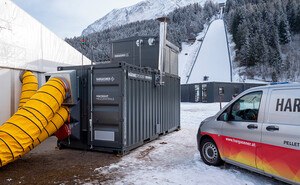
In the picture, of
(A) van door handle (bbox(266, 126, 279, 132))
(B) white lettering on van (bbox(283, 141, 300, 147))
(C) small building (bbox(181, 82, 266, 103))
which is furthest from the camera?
(C) small building (bbox(181, 82, 266, 103))

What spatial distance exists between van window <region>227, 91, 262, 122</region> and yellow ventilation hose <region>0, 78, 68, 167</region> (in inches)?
171

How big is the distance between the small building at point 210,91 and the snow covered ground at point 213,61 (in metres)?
15.5

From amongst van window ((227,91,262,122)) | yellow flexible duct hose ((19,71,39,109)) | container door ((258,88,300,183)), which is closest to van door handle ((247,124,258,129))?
van window ((227,91,262,122))

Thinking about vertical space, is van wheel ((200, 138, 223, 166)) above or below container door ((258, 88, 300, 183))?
below

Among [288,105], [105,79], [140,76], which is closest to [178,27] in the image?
[140,76]

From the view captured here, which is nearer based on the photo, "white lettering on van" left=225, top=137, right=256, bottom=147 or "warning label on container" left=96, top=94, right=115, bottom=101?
"white lettering on van" left=225, top=137, right=256, bottom=147

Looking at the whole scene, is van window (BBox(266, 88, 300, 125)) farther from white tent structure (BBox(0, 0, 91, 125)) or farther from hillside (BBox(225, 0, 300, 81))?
hillside (BBox(225, 0, 300, 81))

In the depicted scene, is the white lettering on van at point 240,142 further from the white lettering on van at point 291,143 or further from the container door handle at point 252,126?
the white lettering on van at point 291,143

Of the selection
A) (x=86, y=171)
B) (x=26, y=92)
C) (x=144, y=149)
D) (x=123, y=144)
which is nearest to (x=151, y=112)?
(x=144, y=149)

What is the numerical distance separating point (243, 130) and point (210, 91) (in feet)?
104

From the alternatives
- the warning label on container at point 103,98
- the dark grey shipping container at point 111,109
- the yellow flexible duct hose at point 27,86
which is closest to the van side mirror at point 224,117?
the dark grey shipping container at point 111,109

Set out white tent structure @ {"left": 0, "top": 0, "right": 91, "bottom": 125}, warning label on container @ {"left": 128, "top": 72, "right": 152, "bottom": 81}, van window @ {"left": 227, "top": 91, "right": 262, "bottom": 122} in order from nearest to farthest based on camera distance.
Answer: van window @ {"left": 227, "top": 91, "right": 262, "bottom": 122} → warning label on container @ {"left": 128, "top": 72, "right": 152, "bottom": 81} → white tent structure @ {"left": 0, "top": 0, "right": 91, "bottom": 125}

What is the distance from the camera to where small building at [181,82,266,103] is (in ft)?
122

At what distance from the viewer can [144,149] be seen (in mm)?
8922
